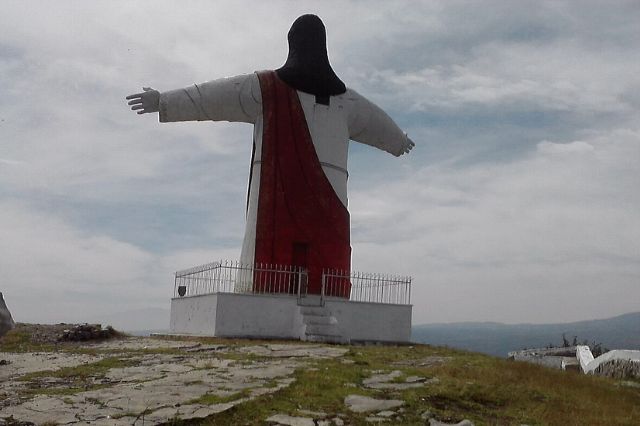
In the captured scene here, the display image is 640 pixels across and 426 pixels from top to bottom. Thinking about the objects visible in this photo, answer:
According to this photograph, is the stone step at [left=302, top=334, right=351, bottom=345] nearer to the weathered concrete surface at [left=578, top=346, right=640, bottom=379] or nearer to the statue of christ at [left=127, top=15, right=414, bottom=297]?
the statue of christ at [left=127, top=15, right=414, bottom=297]

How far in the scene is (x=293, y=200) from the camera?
16.7m

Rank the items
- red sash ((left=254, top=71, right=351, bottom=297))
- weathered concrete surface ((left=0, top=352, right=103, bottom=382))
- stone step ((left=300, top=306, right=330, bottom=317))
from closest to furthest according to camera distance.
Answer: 1. weathered concrete surface ((left=0, top=352, right=103, bottom=382))
2. stone step ((left=300, top=306, right=330, bottom=317))
3. red sash ((left=254, top=71, right=351, bottom=297))

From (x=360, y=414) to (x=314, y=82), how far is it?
11429 millimetres

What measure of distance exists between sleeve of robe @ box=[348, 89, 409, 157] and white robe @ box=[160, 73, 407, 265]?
29 millimetres

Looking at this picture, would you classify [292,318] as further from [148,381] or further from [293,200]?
[148,381]

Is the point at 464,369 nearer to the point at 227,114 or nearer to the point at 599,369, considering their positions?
the point at 599,369

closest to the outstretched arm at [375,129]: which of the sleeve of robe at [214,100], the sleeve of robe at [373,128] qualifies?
the sleeve of robe at [373,128]

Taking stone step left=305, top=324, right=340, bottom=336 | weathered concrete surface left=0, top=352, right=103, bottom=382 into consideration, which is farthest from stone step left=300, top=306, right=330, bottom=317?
weathered concrete surface left=0, top=352, right=103, bottom=382

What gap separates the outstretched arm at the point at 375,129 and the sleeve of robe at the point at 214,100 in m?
2.76

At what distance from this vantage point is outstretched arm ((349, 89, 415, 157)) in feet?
60.2

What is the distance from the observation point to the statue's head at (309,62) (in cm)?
1723

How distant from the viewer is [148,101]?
16.6 metres

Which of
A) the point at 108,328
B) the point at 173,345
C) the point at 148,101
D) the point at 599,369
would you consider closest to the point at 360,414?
the point at 173,345

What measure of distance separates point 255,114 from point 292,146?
4.13 feet
